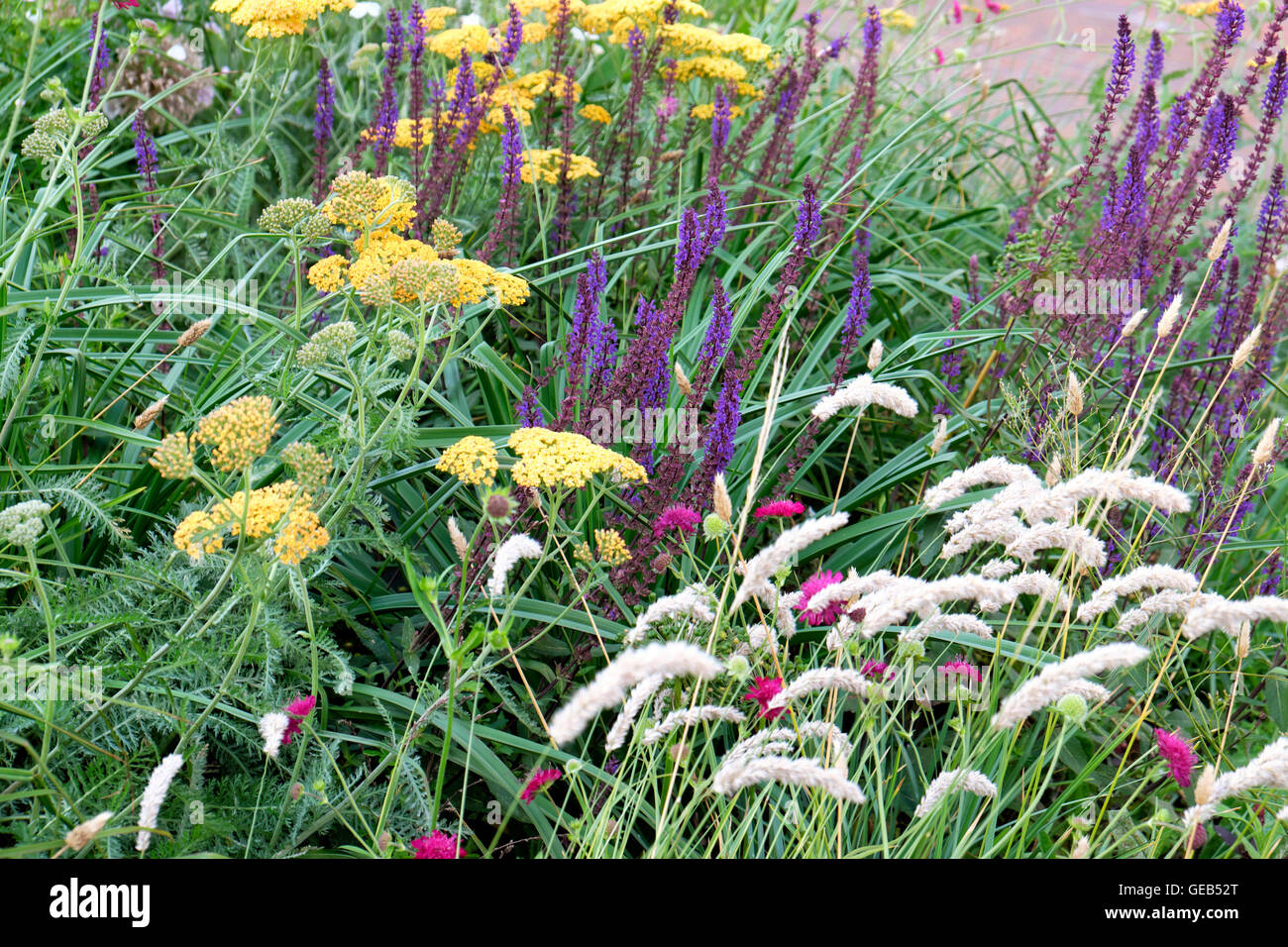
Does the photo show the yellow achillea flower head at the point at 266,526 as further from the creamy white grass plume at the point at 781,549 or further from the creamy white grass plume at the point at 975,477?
the creamy white grass plume at the point at 975,477

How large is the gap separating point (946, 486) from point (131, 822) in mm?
1497

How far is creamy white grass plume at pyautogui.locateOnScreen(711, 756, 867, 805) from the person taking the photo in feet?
4.44

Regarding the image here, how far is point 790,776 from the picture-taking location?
1.39 m

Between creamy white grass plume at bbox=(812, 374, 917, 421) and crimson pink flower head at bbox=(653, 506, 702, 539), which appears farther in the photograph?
crimson pink flower head at bbox=(653, 506, 702, 539)

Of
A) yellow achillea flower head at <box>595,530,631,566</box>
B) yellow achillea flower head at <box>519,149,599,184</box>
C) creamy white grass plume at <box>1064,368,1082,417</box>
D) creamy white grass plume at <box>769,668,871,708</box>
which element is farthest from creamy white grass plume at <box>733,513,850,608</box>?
yellow achillea flower head at <box>519,149,599,184</box>

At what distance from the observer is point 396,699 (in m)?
2.06

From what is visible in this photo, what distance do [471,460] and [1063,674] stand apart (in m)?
1.03

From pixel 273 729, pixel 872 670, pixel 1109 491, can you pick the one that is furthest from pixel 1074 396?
pixel 273 729

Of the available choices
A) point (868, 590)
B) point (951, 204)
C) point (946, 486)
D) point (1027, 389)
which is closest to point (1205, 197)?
point (1027, 389)

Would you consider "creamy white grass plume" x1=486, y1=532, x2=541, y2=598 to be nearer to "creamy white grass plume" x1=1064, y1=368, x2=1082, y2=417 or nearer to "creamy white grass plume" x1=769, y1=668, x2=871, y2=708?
"creamy white grass plume" x1=769, y1=668, x2=871, y2=708

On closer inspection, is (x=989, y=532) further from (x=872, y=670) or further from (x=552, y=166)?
(x=552, y=166)

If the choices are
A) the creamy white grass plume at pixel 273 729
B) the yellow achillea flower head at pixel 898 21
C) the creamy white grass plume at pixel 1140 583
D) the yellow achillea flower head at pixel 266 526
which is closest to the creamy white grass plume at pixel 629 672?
the creamy white grass plume at pixel 273 729

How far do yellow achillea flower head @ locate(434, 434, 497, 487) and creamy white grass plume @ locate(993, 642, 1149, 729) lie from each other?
909mm
